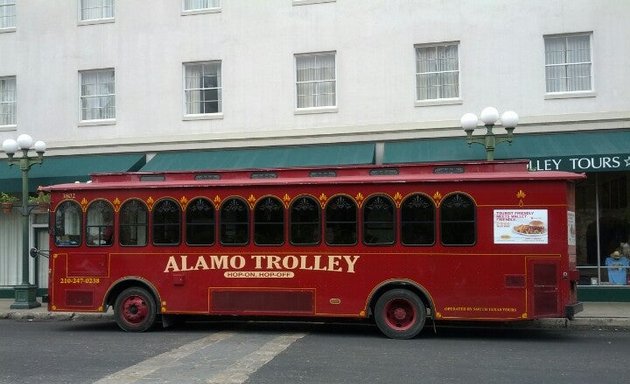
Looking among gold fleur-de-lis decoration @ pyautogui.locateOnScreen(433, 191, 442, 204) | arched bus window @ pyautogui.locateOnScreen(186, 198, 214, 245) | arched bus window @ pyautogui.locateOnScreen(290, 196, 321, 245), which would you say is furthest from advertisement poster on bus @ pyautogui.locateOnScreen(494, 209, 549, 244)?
arched bus window @ pyautogui.locateOnScreen(186, 198, 214, 245)

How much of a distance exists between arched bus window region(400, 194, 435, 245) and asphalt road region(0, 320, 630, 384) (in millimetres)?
1648

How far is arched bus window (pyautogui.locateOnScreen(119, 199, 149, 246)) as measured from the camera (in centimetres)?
→ 1398

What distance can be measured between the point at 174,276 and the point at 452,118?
8.51 meters

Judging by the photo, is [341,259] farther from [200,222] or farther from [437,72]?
[437,72]

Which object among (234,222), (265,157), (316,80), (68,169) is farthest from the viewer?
(68,169)

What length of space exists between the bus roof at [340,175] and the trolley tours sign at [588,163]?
471 centimetres

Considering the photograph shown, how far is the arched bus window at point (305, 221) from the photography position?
1323 centimetres

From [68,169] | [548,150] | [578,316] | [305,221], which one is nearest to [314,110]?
[548,150]

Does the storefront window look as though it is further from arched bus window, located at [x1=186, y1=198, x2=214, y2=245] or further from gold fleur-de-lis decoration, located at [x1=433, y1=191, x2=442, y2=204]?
arched bus window, located at [x1=186, y1=198, x2=214, y2=245]

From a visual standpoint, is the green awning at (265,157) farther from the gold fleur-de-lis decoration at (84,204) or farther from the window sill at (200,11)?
the gold fleur-de-lis decoration at (84,204)

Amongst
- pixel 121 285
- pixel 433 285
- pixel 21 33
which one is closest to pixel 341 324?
pixel 433 285

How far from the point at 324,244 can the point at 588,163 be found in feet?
23.3

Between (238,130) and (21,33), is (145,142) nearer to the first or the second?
(238,130)

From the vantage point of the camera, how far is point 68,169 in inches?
811
